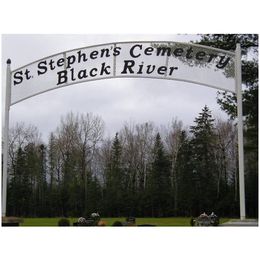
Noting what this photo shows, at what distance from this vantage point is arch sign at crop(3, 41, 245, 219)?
293 inches

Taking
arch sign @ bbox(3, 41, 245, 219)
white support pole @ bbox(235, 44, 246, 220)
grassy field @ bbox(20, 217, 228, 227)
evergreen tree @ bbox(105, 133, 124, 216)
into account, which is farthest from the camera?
evergreen tree @ bbox(105, 133, 124, 216)

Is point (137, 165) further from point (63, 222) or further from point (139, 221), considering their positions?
point (63, 222)

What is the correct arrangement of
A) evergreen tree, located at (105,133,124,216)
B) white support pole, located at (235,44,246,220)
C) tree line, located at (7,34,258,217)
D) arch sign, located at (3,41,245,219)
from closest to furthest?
white support pole, located at (235,44,246,220) → arch sign, located at (3,41,245,219) → tree line, located at (7,34,258,217) → evergreen tree, located at (105,133,124,216)

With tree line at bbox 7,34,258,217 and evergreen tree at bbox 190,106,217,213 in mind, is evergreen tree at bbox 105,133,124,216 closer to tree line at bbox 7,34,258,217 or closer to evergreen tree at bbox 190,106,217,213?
tree line at bbox 7,34,258,217

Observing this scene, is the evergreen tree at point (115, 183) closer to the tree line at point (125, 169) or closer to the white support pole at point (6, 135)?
the tree line at point (125, 169)

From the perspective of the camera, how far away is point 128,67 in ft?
25.0

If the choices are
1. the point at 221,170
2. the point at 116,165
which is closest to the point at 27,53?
the point at 116,165

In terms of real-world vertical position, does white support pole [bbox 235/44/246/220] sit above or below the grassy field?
above

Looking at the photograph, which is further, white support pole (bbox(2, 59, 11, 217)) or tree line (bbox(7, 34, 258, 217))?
tree line (bbox(7, 34, 258, 217))

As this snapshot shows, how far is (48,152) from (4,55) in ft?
5.68

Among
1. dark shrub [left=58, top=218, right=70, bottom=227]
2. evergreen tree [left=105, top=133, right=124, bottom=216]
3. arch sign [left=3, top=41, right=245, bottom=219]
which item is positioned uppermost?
arch sign [left=3, top=41, right=245, bottom=219]

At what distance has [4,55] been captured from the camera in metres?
7.74

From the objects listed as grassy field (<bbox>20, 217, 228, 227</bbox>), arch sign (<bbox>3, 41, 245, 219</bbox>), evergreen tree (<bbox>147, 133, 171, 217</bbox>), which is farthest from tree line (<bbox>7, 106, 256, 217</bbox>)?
arch sign (<bbox>3, 41, 245, 219</bbox>)

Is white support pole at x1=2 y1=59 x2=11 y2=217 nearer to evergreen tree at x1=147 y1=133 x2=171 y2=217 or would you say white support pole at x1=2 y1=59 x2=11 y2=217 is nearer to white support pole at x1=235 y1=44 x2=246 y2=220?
evergreen tree at x1=147 y1=133 x2=171 y2=217
